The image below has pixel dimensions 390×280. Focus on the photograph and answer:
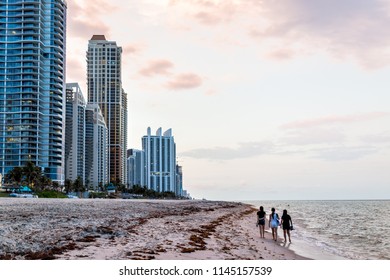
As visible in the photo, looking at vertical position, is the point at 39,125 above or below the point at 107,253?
above

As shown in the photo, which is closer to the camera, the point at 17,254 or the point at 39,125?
the point at 17,254

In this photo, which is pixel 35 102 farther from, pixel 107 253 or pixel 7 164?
pixel 107 253

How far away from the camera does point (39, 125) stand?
195750 mm

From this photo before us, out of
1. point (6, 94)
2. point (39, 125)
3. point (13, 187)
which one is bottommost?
point (13, 187)
